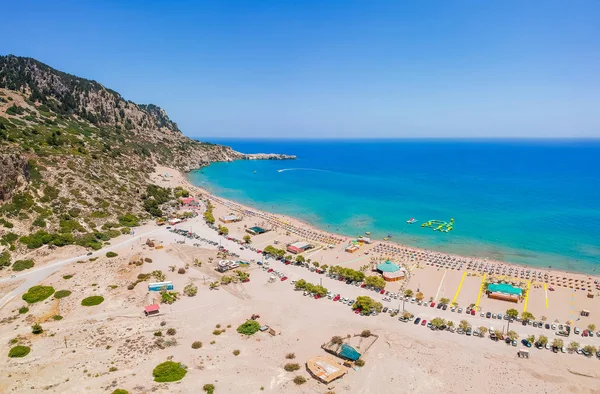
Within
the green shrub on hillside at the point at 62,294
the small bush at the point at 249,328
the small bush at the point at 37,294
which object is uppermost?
the small bush at the point at 37,294

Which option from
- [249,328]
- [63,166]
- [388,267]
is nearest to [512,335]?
[388,267]

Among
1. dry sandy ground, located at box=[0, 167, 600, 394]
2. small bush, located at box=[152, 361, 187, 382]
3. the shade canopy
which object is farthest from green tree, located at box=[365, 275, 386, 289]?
small bush, located at box=[152, 361, 187, 382]

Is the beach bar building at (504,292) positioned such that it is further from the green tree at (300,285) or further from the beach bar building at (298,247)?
the beach bar building at (298,247)

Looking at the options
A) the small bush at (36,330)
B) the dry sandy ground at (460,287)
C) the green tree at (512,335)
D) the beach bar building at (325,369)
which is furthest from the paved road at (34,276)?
the green tree at (512,335)

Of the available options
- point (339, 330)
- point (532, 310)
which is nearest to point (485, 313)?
point (532, 310)

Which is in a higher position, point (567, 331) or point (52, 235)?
point (52, 235)

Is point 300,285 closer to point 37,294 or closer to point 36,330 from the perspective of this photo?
point 36,330

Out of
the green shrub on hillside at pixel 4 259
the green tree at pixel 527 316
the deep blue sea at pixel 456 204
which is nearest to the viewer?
the green tree at pixel 527 316

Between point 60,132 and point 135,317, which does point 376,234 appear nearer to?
point 135,317
